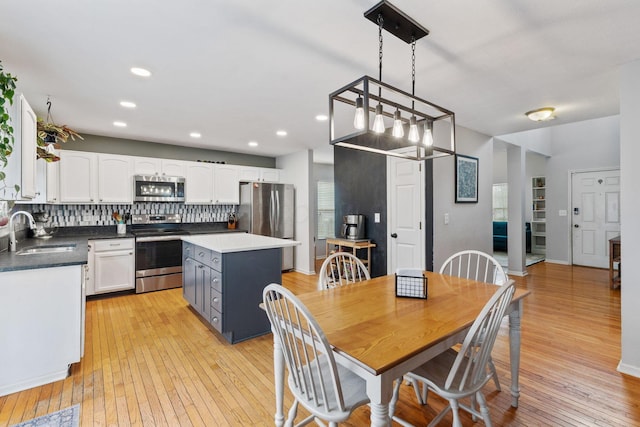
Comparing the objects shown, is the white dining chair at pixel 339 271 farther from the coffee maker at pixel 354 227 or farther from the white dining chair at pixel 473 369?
the coffee maker at pixel 354 227

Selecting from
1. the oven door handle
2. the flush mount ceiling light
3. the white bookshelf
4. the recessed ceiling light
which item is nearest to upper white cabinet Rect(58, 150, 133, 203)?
the oven door handle

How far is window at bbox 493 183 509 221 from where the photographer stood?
890 cm

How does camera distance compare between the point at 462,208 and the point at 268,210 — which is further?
the point at 268,210

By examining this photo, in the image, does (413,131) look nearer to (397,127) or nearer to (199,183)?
(397,127)

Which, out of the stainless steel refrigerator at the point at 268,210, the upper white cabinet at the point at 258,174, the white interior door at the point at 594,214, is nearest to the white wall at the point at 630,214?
the stainless steel refrigerator at the point at 268,210

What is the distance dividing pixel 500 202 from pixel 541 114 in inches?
246

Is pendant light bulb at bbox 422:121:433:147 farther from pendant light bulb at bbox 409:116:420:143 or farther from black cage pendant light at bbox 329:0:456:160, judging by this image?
pendant light bulb at bbox 409:116:420:143

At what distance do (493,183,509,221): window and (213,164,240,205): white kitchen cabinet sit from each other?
24.2 ft

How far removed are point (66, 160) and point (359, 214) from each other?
4.06 metres

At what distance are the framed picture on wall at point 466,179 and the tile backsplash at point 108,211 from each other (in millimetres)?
4046

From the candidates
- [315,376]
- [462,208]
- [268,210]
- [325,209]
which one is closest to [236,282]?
[315,376]

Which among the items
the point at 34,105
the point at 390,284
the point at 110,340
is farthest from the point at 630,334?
the point at 34,105

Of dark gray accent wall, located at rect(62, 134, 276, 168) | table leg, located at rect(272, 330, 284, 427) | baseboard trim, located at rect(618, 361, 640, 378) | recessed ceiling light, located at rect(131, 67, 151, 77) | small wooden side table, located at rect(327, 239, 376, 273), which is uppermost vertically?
recessed ceiling light, located at rect(131, 67, 151, 77)

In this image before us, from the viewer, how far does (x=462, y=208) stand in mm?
4207
